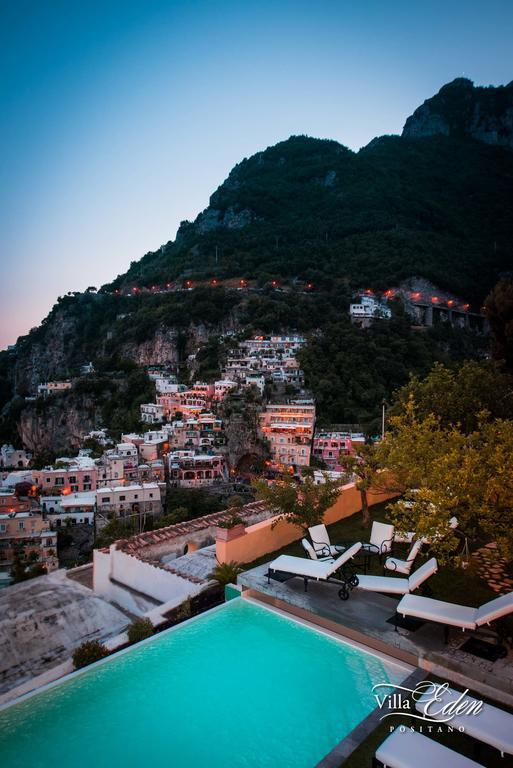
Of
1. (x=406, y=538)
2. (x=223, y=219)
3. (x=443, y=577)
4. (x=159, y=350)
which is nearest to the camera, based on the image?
(x=443, y=577)

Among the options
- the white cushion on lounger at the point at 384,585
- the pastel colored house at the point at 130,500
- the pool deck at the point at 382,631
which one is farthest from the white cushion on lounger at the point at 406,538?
the pastel colored house at the point at 130,500

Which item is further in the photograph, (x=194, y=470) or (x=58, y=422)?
(x=58, y=422)

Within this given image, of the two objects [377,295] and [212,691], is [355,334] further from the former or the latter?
[212,691]

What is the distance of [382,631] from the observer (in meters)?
4.53

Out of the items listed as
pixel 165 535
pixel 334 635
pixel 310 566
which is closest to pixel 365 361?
pixel 165 535

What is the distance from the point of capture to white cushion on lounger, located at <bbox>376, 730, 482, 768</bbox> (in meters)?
2.68

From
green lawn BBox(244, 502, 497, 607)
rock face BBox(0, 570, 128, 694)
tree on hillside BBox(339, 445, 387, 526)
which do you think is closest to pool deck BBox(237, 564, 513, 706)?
green lawn BBox(244, 502, 497, 607)

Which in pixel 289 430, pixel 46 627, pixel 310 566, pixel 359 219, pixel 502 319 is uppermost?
pixel 359 219

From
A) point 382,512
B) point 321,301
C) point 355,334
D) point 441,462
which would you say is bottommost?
point 382,512

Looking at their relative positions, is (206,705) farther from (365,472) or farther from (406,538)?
(365,472)

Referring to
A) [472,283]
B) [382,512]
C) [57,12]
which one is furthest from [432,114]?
[382,512]

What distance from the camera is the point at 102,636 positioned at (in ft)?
22.8

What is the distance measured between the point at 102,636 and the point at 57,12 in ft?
77.1
